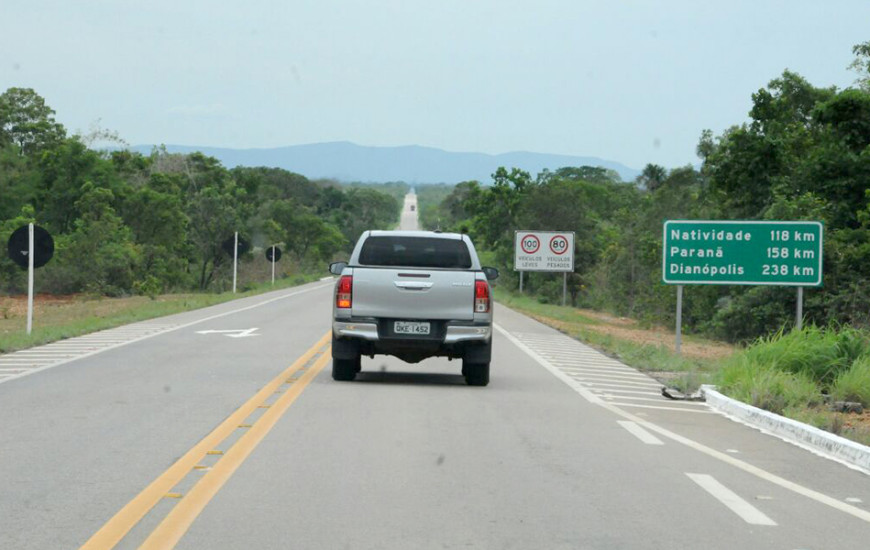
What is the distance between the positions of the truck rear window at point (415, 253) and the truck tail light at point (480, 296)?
710 millimetres

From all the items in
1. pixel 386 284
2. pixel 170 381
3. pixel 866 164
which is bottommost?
pixel 170 381

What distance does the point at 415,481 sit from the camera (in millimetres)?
8797

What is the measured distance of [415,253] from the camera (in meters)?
16.6

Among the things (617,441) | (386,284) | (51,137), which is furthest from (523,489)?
(51,137)

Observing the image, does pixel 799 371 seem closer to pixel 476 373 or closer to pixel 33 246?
pixel 476 373

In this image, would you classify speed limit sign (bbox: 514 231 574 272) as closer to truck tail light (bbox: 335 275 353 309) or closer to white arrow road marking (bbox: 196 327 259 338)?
white arrow road marking (bbox: 196 327 259 338)

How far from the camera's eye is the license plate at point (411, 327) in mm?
15703

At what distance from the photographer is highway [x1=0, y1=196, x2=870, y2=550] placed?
716 cm

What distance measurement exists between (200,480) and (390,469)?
1447mm

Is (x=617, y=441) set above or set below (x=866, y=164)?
below

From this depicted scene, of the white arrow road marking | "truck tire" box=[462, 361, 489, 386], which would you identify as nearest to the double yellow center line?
"truck tire" box=[462, 361, 489, 386]

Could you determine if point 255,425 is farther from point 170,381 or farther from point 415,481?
point 170,381

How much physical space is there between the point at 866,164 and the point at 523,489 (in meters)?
26.5

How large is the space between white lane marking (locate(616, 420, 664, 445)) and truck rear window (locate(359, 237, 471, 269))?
444 centimetres
